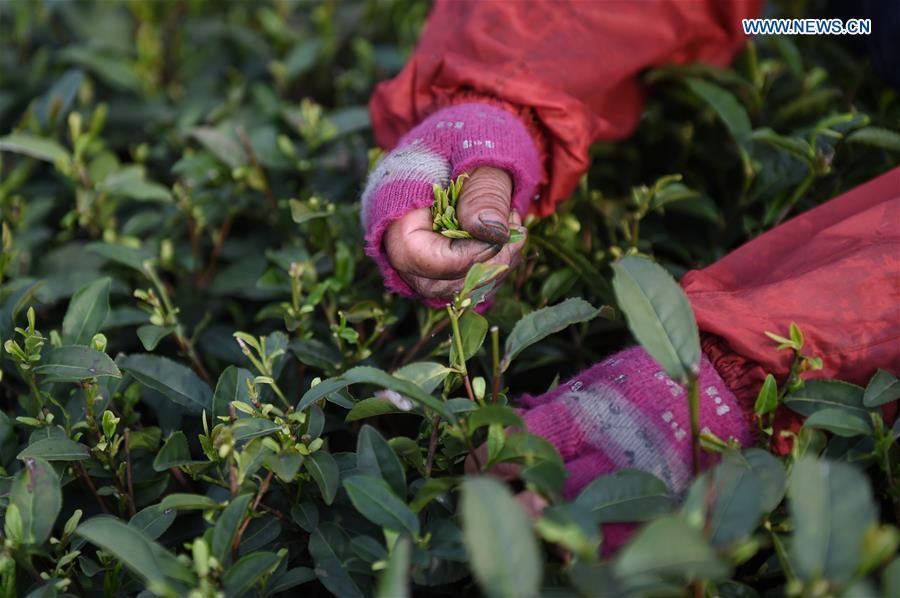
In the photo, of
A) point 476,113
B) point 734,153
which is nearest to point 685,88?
point 734,153

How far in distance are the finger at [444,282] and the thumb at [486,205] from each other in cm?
7

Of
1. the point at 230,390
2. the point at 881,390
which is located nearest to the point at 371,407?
the point at 230,390

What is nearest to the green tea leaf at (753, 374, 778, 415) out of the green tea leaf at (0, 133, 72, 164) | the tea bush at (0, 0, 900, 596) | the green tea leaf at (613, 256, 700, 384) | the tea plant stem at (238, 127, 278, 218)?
the tea bush at (0, 0, 900, 596)

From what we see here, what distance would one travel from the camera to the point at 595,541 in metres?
0.70

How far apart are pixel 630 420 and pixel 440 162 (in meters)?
0.42

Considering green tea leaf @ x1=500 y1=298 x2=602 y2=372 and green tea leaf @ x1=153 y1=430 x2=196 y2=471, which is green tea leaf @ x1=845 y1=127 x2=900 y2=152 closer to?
green tea leaf @ x1=500 y1=298 x2=602 y2=372

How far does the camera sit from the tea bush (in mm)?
778

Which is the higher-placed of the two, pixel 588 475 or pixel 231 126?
pixel 231 126

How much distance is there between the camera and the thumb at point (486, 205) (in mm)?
975

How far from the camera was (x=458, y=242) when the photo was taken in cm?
102

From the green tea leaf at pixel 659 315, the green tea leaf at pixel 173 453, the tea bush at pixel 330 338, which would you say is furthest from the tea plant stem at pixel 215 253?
the green tea leaf at pixel 659 315

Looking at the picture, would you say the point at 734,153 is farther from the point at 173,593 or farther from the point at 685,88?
the point at 173,593

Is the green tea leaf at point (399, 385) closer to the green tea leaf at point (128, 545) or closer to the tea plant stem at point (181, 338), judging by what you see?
the green tea leaf at point (128, 545)

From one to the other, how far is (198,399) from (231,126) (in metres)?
0.65
